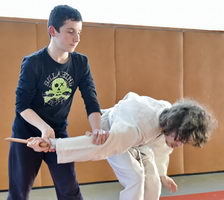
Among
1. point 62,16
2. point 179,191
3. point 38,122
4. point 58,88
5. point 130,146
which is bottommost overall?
point 179,191

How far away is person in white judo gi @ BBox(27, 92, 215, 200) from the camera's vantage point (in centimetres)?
117

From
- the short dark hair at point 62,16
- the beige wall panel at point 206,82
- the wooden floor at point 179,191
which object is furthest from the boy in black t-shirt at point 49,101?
the beige wall panel at point 206,82

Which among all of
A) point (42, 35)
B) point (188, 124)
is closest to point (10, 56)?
point (42, 35)

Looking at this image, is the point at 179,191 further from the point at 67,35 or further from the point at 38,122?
the point at 67,35

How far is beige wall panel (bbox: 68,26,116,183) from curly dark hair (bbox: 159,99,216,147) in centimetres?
90

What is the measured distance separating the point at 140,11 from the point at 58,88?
52.7 inches

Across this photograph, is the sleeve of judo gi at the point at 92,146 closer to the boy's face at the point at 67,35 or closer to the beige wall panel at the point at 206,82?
the boy's face at the point at 67,35

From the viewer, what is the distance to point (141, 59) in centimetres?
215

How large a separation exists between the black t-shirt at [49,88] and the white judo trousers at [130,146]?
0.39 feet

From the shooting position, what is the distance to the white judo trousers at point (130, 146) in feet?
3.86

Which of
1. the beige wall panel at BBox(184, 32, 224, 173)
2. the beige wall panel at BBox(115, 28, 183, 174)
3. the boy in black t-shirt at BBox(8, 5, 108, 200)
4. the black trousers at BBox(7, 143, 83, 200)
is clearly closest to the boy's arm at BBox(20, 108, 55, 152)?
the boy in black t-shirt at BBox(8, 5, 108, 200)

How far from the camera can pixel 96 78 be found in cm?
206

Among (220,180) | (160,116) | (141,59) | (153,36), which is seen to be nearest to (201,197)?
(220,180)

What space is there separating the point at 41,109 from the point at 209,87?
154cm
